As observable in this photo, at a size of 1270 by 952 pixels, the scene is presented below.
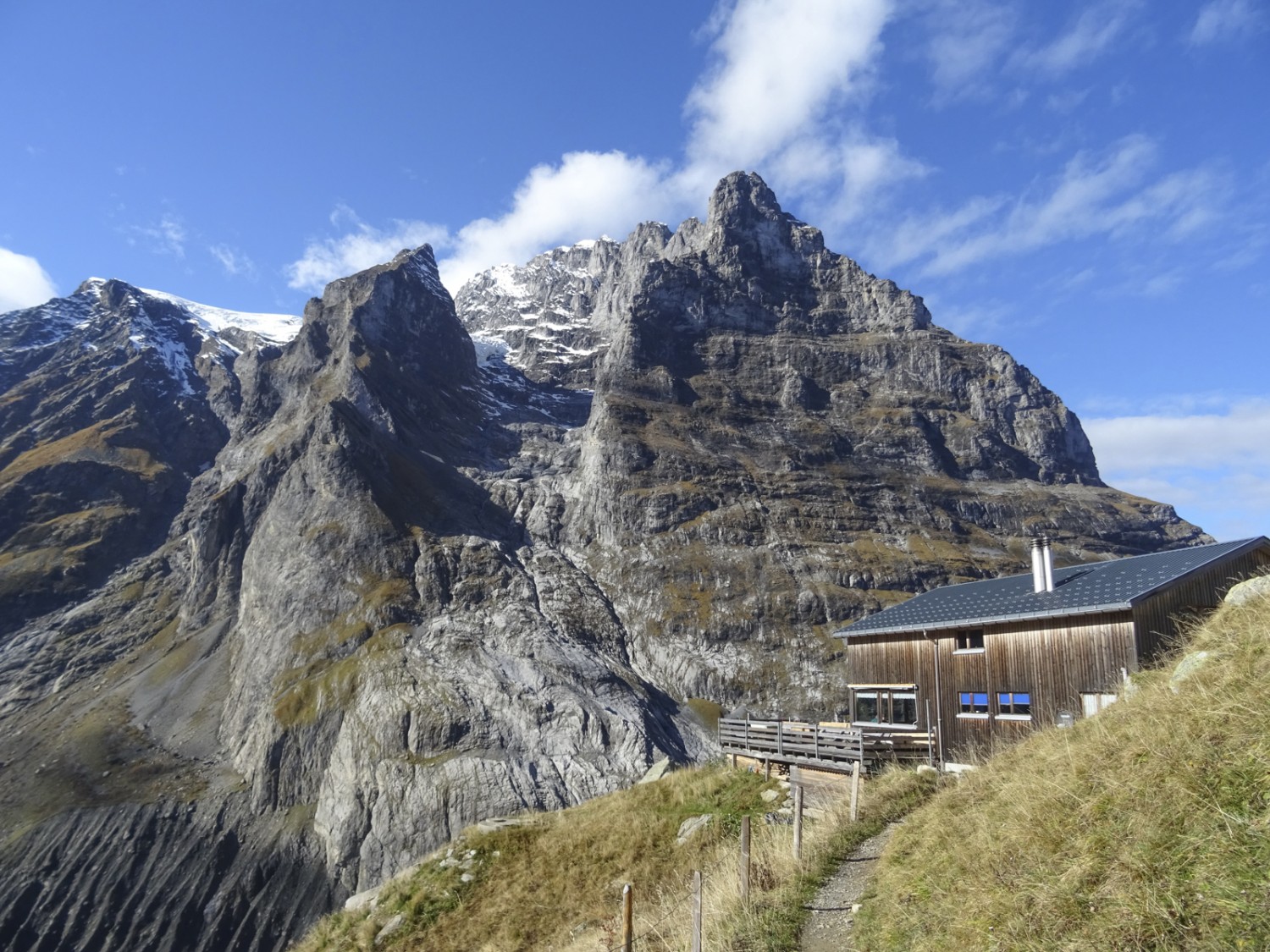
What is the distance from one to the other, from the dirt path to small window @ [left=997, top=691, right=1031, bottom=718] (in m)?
15.3

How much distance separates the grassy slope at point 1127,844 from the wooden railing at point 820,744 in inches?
483

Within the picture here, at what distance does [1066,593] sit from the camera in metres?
30.1

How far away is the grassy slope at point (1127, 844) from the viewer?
7.50m

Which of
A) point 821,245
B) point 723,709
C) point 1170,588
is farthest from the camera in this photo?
point 821,245

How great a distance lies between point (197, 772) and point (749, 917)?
295ft

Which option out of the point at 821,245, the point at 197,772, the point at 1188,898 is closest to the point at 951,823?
the point at 1188,898

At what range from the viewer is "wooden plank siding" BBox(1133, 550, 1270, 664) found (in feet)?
87.0

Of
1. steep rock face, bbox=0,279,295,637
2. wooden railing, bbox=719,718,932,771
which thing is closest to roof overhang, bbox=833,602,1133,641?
wooden railing, bbox=719,718,932,771

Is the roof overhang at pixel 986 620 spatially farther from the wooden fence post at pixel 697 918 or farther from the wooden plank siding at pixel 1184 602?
the wooden fence post at pixel 697 918

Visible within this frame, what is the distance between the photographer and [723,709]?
92.4m

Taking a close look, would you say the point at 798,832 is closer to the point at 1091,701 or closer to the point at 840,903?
the point at 840,903

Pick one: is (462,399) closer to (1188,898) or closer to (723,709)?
(723,709)

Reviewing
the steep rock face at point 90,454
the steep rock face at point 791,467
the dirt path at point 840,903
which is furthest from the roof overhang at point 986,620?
the steep rock face at point 90,454

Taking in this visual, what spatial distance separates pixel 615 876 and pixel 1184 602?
2310cm
